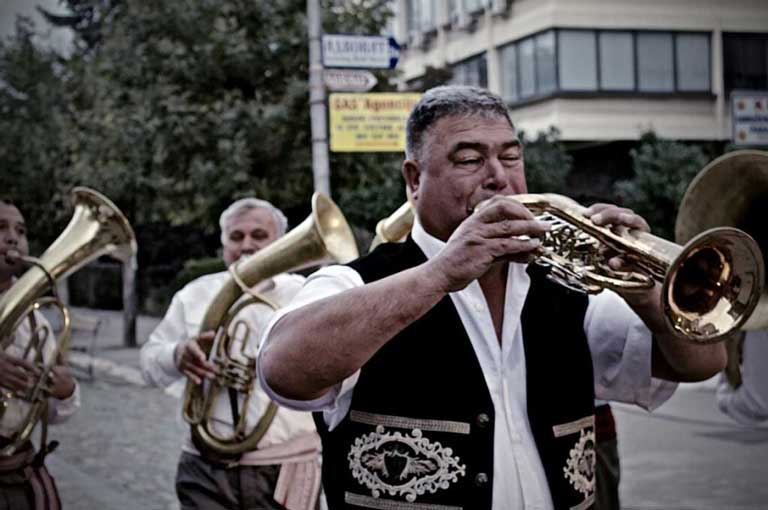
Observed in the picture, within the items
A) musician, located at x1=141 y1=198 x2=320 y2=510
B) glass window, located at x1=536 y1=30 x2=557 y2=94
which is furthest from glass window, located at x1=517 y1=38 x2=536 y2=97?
musician, located at x1=141 y1=198 x2=320 y2=510

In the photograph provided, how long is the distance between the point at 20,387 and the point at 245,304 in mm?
1137

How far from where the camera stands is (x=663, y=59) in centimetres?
2528

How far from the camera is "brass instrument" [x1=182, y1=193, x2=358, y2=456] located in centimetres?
503

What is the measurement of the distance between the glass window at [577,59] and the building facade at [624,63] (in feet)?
0.07

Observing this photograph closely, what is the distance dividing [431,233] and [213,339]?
249 centimetres

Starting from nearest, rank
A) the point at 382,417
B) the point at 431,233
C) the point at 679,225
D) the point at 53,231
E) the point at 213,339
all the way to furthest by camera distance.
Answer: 1. the point at 382,417
2. the point at 431,233
3. the point at 679,225
4. the point at 213,339
5. the point at 53,231

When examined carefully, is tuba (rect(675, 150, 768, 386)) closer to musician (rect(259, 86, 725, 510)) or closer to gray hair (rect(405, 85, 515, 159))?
musician (rect(259, 86, 725, 510))

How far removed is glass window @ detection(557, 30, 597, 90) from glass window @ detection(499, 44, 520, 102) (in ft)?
4.96

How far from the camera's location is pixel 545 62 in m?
24.8

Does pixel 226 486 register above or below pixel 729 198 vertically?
below

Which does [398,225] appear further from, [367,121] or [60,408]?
[367,121]

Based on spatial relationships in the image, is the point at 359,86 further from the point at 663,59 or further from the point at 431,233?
the point at 663,59

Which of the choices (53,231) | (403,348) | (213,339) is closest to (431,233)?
(403,348)

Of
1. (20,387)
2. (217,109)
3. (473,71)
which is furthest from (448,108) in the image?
(473,71)
